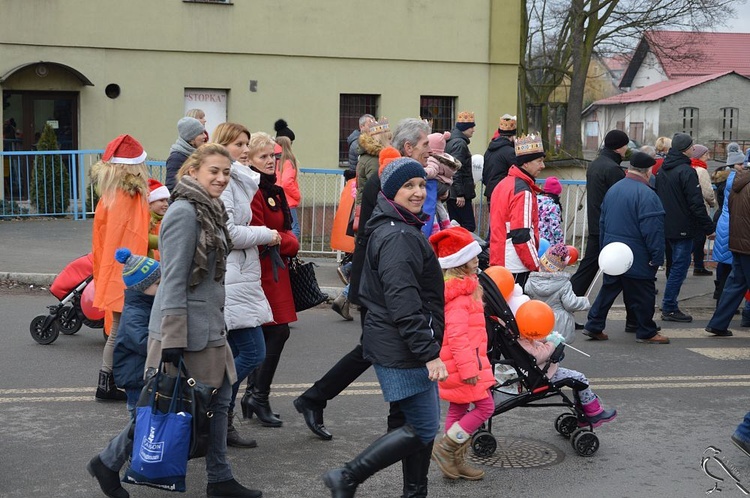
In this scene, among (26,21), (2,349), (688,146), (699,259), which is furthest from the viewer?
(26,21)

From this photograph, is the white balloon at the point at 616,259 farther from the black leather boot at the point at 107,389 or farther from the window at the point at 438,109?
the window at the point at 438,109

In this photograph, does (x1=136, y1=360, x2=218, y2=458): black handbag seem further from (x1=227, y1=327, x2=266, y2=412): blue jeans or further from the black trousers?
the black trousers

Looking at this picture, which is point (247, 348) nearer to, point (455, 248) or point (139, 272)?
point (139, 272)

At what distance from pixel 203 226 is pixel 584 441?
9.00 feet

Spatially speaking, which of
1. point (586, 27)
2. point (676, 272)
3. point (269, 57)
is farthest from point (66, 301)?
point (586, 27)

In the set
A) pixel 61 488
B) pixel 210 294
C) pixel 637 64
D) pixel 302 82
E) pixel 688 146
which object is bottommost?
pixel 61 488

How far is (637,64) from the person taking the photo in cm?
8275

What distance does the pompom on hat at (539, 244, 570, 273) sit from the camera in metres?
7.81

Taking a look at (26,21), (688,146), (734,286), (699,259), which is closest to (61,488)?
(734,286)

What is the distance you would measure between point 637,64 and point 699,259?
71889 mm

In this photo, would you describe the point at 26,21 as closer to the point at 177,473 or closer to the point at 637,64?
the point at 177,473

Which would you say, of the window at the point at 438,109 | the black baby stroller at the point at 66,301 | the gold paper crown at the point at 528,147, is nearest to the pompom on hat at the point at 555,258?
the gold paper crown at the point at 528,147

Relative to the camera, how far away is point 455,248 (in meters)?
5.49

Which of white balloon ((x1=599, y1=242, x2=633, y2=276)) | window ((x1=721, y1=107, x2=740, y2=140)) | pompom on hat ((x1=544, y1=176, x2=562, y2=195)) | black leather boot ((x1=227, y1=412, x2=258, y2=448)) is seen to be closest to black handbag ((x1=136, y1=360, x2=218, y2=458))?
black leather boot ((x1=227, y1=412, x2=258, y2=448))
